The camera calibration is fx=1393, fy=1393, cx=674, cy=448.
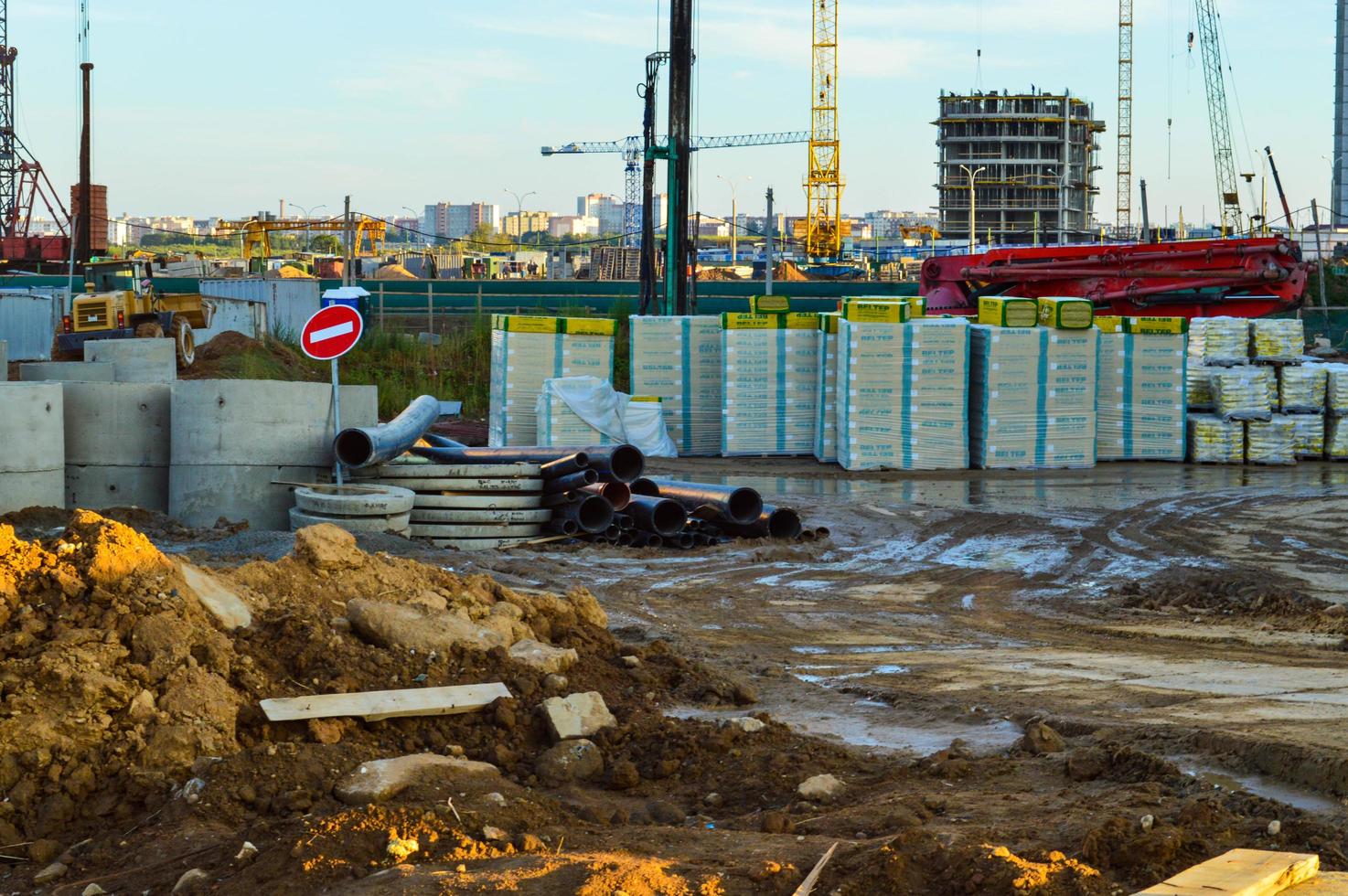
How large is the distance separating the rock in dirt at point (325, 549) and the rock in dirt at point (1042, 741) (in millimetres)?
4193

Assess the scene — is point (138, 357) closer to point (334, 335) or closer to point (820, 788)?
point (334, 335)

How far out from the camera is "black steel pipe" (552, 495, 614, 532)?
13477mm

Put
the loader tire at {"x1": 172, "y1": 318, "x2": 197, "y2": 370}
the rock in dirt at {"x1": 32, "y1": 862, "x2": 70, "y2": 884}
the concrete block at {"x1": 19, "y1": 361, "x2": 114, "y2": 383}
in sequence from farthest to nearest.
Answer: the loader tire at {"x1": 172, "y1": 318, "x2": 197, "y2": 370}
the concrete block at {"x1": 19, "y1": 361, "x2": 114, "y2": 383}
the rock in dirt at {"x1": 32, "y1": 862, "x2": 70, "y2": 884}

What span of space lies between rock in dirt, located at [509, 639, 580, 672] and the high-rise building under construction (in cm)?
13728

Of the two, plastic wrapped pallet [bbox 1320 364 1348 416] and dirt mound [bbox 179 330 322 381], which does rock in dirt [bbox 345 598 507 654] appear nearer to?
dirt mound [bbox 179 330 322 381]

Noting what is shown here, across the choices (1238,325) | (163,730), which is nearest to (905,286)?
(1238,325)

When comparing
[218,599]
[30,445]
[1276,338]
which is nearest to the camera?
[218,599]

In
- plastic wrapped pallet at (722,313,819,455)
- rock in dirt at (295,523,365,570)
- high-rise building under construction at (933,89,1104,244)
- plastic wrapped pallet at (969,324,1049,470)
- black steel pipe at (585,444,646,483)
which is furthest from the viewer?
high-rise building under construction at (933,89,1104,244)

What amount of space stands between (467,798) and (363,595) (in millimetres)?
2859

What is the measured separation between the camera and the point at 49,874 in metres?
5.28

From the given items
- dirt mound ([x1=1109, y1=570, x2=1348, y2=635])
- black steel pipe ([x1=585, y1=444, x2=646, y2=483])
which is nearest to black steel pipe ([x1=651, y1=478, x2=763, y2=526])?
black steel pipe ([x1=585, y1=444, x2=646, y2=483])

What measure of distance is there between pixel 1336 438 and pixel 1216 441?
88.5 inches

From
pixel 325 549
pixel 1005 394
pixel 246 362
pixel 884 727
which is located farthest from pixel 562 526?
pixel 246 362

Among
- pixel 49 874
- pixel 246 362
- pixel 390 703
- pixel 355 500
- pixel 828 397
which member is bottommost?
pixel 49 874
